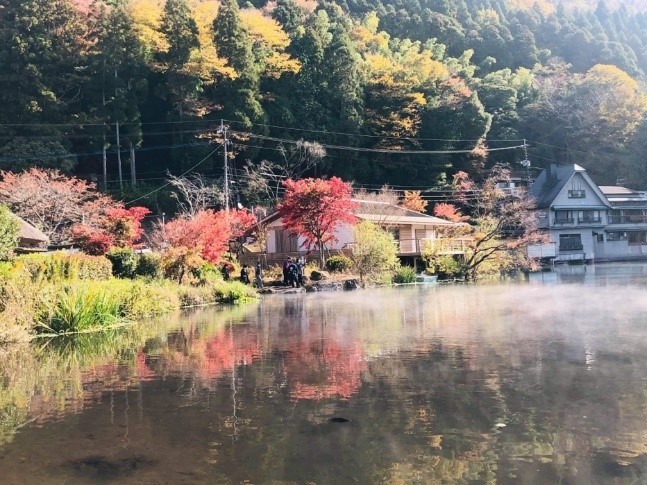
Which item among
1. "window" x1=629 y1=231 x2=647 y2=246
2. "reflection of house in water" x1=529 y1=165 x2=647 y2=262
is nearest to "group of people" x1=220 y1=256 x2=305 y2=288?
"reflection of house in water" x1=529 y1=165 x2=647 y2=262

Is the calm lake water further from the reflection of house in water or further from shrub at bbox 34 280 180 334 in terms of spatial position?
the reflection of house in water

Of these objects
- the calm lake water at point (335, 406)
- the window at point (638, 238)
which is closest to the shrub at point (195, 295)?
the calm lake water at point (335, 406)

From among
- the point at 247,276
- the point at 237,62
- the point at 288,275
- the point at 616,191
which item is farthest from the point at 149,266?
the point at 616,191

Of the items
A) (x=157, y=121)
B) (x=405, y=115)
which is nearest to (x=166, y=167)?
→ (x=157, y=121)

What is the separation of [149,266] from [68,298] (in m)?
5.72

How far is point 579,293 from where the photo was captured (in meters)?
17.7

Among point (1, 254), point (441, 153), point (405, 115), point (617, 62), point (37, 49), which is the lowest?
point (1, 254)

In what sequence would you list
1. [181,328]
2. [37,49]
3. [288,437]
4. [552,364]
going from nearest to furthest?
1. [288,437]
2. [552,364]
3. [181,328]
4. [37,49]

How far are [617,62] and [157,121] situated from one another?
46.9 metres

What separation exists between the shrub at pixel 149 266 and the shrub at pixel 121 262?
16.8 inches

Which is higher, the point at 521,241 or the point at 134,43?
the point at 134,43

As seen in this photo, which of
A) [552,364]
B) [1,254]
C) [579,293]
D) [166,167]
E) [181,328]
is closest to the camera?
[552,364]

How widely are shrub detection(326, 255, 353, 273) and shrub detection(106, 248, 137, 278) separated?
10820mm

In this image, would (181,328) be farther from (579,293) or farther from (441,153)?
(441,153)
